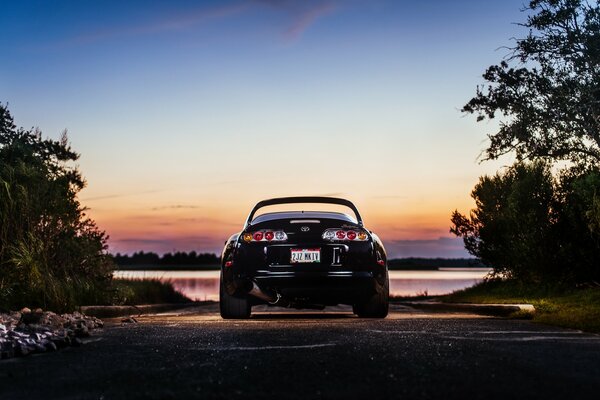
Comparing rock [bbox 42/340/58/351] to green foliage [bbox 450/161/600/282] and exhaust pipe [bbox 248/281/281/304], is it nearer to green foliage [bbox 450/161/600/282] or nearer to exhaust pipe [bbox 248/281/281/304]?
exhaust pipe [bbox 248/281/281/304]

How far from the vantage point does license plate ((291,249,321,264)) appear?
424 inches

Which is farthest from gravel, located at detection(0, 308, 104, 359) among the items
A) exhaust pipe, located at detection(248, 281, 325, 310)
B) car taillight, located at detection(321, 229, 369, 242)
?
car taillight, located at detection(321, 229, 369, 242)

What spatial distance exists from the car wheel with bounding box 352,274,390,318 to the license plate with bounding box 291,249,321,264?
108cm

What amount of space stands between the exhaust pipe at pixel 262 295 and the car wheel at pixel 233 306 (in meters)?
0.31

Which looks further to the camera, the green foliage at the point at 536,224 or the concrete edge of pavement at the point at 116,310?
the green foliage at the point at 536,224

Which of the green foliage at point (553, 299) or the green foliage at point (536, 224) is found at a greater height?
the green foliage at point (536, 224)

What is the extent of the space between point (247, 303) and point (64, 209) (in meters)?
5.44

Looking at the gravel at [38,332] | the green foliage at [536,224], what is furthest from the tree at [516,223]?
the gravel at [38,332]

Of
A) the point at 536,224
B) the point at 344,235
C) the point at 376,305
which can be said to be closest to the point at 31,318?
the point at 344,235

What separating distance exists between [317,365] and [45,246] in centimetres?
930

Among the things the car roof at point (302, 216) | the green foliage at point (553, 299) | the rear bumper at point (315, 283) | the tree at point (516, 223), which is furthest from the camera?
the tree at point (516, 223)

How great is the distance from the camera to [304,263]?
10758 mm

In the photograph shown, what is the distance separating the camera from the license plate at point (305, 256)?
10.8 m

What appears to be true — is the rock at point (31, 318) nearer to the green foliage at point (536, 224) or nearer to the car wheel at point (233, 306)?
the car wheel at point (233, 306)
